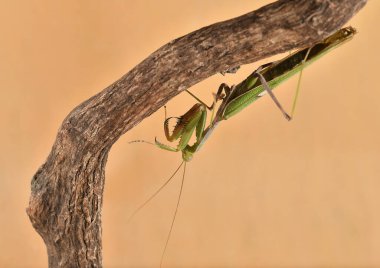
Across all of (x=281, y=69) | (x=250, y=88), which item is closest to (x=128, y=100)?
(x=250, y=88)

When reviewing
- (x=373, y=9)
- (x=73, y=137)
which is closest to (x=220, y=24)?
(x=73, y=137)

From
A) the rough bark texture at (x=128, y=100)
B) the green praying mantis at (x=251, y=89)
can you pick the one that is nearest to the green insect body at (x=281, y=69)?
the green praying mantis at (x=251, y=89)

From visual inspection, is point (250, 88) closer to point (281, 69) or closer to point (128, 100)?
point (281, 69)

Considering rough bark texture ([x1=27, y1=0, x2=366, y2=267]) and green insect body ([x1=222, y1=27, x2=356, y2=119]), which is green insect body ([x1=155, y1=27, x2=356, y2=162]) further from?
rough bark texture ([x1=27, y1=0, x2=366, y2=267])

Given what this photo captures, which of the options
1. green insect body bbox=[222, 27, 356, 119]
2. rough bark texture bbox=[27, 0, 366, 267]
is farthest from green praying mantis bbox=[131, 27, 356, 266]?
rough bark texture bbox=[27, 0, 366, 267]

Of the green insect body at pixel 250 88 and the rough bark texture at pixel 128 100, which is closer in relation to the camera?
the rough bark texture at pixel 128 100

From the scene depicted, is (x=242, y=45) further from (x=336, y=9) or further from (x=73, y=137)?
(x=73, y=137)

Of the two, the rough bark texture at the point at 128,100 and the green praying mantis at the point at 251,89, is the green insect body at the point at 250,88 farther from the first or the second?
the rough bark texture at the point at 128,100

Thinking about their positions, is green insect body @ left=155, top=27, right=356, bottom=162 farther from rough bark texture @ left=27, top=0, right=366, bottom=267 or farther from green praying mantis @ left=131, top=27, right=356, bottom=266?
rough bark texture @ left=27, top=0, right=366, bottom=267

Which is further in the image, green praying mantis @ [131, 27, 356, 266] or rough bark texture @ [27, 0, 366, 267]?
green praying mantis @ [131, 27, 356, 266]
